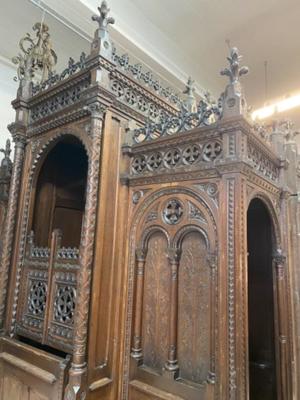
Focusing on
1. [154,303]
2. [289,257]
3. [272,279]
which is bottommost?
[154,303]

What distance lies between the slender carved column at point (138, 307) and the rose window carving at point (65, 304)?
1.16ft

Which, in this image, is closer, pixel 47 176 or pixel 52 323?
pixel 52 323

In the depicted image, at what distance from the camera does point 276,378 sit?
1910 millimetres

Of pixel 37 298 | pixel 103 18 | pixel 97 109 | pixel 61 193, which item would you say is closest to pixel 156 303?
pixel 37 298

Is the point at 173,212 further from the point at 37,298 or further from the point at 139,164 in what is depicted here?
the point at 37,298

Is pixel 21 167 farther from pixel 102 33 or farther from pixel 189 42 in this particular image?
pixel 189 42

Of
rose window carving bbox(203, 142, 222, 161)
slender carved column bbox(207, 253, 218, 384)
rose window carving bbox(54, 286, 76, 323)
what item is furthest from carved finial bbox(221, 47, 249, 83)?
rose window carving bbox(54, 286, 76, 323)

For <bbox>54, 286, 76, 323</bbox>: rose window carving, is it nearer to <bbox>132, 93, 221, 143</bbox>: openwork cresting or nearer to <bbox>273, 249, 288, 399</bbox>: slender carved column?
<bbox>132, 93, 221, 143</bbox>: openwork cresting

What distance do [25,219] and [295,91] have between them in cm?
417

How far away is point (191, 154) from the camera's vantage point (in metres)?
1.60

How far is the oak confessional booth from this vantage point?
143 centimetres

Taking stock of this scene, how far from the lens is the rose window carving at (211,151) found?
1.50 metres

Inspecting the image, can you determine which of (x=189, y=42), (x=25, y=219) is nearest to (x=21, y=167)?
(x=25, y=219)

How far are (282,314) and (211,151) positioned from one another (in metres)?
1.16
